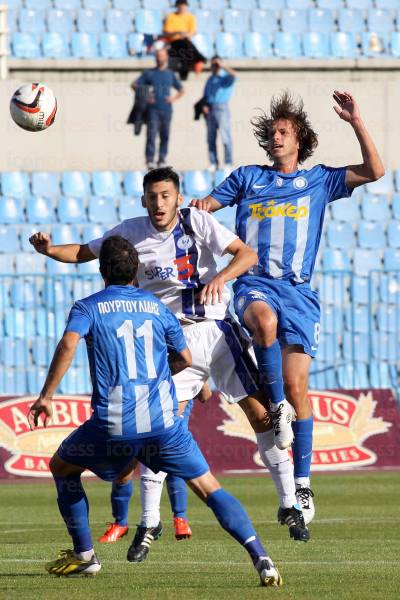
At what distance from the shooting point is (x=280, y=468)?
27.1ft

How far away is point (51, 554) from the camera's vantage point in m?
8.48

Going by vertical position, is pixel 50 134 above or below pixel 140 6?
below

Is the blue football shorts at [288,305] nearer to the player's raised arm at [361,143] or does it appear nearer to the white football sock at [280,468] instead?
the white football sock at [280,468]

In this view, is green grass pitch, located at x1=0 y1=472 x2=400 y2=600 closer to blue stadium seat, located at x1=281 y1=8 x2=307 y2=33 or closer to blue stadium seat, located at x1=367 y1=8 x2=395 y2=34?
blue stadium seat, located at x1=281 y1=8 x2=307 y2=33

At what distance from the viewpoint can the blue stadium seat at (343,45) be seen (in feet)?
81.9

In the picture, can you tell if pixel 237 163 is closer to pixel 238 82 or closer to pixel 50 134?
pixel 238 82

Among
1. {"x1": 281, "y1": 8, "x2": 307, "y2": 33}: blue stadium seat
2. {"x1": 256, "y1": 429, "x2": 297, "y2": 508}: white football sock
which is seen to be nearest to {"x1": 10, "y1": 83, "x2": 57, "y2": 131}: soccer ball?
{"x1": 256, "y1": 429, "x2": 297, "y2": 508}: white football sock

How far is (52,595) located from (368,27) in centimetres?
2080

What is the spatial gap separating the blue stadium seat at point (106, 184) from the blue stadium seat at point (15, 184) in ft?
3.76

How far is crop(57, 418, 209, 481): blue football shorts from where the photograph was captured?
21.4ft

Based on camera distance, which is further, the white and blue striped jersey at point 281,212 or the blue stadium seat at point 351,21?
the blue stadium seat at point 351,21

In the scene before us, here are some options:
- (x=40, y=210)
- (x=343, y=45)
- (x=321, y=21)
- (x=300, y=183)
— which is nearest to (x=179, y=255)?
(x=300, y=183)

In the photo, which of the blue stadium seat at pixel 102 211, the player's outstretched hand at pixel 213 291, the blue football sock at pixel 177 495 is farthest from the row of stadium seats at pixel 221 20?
the player's outstretched hand at pixel 213 291

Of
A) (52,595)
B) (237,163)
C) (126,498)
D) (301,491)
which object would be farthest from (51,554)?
(237,163)
